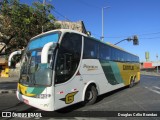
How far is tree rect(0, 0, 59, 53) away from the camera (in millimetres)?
14750

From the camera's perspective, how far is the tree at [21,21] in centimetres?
1475

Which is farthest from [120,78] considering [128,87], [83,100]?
[83,100]

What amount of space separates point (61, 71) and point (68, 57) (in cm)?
73

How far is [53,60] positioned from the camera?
8.08 m

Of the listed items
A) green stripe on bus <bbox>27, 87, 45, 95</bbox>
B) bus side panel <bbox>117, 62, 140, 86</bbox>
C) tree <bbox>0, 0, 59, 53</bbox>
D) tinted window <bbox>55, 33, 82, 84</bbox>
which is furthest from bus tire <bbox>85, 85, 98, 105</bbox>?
tree <bbox>0, 0, 59, 53</bbox>

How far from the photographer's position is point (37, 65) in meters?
8.45

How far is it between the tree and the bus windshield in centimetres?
504

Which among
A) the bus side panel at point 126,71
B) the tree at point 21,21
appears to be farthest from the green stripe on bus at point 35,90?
the bus side panel at point 126,71

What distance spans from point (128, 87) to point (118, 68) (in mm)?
4265

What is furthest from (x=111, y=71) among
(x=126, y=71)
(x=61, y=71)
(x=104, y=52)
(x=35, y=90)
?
(x=35, y=90)

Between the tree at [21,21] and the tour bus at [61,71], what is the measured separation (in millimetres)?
5506

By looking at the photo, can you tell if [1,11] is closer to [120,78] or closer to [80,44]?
[80,44]

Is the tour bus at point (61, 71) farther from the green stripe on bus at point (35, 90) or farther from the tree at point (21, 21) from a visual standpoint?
the tree at point (21, 21)

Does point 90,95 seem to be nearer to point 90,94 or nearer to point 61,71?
point 90,94
